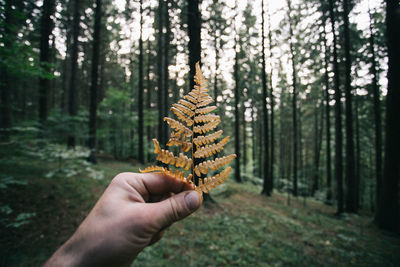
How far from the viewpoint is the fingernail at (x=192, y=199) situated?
141 cm

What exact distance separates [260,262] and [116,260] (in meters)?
4.64

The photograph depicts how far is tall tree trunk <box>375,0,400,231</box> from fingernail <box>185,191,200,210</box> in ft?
32.3

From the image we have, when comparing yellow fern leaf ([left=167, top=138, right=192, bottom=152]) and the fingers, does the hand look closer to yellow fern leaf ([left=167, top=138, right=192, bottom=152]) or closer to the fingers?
the fingers

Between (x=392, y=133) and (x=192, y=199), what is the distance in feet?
32.8

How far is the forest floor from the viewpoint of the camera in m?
4.13

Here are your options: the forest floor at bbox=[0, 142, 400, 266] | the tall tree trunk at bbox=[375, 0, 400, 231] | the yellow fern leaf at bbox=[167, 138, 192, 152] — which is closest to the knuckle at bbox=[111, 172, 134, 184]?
the yellow fern leaf at bbox=[167, 138, 192, 152]

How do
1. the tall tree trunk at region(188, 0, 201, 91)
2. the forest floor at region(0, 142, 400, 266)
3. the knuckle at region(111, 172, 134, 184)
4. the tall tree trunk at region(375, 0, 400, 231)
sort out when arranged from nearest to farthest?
the knuckle at region(111, 172, 134, 184), the forest floor at region(0, 142, 400, 266), the tall tree trunk at region(188, 0, 201, 91), the tall tree trunk at region(375, 0, 400, 231)

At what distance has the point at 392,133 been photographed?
7.21 metres

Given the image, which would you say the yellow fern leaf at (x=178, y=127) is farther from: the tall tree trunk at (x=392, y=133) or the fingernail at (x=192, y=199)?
the tall tree trunk at (x=392, y=133)

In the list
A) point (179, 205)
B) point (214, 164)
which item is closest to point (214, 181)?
point (214, 164)

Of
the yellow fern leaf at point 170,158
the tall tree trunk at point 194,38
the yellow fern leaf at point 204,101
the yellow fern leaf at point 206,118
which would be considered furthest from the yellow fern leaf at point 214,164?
the tall tree trunk at point 194,38

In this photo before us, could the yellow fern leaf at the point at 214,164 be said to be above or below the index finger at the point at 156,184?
above

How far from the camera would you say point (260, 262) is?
4.49m

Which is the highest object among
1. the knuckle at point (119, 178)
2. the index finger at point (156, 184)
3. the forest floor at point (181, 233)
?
the knuckle at point (119, 178)
